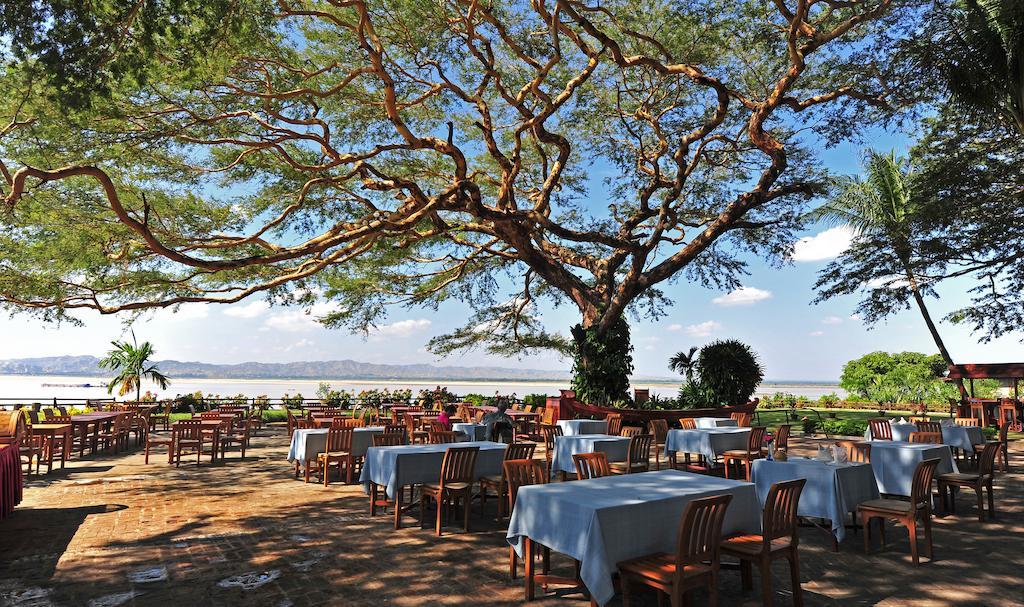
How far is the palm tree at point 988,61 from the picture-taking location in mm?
9867

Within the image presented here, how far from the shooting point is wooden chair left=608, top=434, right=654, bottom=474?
8.06m

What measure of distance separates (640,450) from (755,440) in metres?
1.90

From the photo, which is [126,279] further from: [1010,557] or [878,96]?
[878,96]

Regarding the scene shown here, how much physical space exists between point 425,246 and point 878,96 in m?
11.9

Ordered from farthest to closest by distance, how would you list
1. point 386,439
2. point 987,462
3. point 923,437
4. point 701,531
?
1. point 923,437
2. point 386,439
3. point 987,462
4. point 701,531

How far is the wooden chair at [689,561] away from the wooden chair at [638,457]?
13.7ft

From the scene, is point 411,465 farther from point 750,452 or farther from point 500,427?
point 750,452

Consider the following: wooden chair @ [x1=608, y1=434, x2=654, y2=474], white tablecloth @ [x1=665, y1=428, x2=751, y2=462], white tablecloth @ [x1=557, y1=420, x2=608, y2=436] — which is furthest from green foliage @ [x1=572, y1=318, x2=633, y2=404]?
wooden chair @ [x1=608, y1=434, x2=654, y2=474]

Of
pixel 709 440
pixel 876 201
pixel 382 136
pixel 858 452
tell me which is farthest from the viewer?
pixel 876 201

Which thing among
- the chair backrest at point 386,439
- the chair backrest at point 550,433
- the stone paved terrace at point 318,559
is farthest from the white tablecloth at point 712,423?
the chair backrest at point 386,439

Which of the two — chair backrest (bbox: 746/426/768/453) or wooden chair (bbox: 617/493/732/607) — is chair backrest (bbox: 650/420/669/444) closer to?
chair backrest (bbox: 746/426/768/453)

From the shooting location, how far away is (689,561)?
142 inches

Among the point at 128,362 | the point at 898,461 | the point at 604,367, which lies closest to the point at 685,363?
the point at 604,367

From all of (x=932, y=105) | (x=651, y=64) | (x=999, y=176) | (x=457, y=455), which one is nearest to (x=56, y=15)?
(x=457, y=455)
